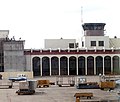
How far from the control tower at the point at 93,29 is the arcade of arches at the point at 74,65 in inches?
500

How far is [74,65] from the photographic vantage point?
3642 inches

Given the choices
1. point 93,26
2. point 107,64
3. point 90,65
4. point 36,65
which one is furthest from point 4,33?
point 107,64

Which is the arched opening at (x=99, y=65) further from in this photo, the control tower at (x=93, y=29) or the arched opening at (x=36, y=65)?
the arched opening at (x=36, y=65)

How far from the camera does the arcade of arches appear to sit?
9119cm

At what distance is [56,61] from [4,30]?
49.1 ft

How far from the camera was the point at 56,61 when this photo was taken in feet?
302

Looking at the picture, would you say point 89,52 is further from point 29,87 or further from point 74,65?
point 29,87

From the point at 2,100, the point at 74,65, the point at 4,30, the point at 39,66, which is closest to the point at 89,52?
the point at 74,65

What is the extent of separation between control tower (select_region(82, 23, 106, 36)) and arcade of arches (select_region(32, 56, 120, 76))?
41.7 ft

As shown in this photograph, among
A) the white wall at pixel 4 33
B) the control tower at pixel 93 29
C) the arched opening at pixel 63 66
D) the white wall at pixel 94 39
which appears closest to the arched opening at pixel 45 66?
the arched opening at pixel 63 66

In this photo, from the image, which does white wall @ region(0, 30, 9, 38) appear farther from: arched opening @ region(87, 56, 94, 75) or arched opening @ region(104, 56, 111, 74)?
arched opening @ region(104, 56, 111, 74)

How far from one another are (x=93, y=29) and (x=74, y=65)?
16.7 meters

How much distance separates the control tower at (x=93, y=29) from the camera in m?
104

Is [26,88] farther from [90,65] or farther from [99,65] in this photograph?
[99,65]
